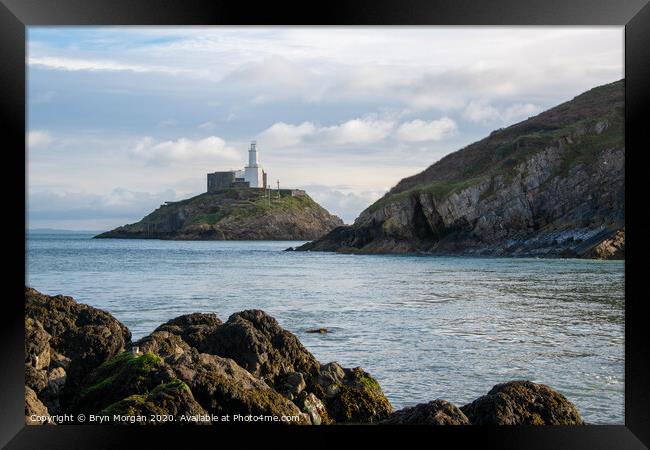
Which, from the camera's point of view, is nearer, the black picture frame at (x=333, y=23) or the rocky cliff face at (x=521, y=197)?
the black picture frame at (x=333, y=23)

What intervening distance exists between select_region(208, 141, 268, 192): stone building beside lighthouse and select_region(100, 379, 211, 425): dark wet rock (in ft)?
104

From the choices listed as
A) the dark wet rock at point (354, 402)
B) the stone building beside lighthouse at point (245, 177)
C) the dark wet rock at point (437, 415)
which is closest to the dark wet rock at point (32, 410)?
the dark wet rock at point (354, 402)

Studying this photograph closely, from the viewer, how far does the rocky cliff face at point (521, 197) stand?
38.0 meters

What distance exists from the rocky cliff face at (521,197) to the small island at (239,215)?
14.7ft

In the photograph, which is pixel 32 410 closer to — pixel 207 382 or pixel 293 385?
pixel 207 382

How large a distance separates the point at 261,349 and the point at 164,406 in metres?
1.53

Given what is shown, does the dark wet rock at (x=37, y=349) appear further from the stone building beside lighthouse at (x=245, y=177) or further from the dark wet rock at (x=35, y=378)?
the stone building beside lighthouse at (x=245, y=177)

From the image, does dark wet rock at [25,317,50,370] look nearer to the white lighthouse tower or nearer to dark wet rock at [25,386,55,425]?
dark wet rock at [25,386,55,425]

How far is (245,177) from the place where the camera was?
4106cm

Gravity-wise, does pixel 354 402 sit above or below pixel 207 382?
below

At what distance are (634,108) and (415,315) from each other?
1261 centimetres

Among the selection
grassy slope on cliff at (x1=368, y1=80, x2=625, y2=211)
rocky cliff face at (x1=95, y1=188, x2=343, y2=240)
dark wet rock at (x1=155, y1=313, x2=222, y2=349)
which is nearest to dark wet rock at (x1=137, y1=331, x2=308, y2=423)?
dark wet rock at (x1=155, y1=313, x2=222, y2=349)

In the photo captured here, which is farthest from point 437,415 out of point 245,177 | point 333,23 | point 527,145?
point 527,145

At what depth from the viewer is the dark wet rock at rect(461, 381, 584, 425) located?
18.0ft
